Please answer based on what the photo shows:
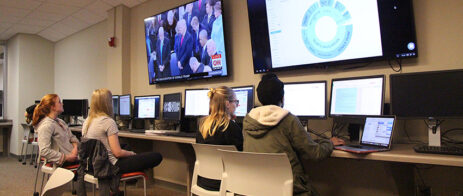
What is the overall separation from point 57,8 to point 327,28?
424 cm

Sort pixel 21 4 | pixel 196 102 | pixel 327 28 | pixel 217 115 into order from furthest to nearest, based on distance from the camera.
Answer: pixel 21 4, pixel 196 102, pixel 327 28, pixel 217 115

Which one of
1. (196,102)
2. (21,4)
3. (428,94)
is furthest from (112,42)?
(428,94)

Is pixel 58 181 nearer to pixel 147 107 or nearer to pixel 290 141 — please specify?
pixel 290 141

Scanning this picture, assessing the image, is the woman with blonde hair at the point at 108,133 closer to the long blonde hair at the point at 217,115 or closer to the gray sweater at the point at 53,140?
the gray sweater at the point at 53,140

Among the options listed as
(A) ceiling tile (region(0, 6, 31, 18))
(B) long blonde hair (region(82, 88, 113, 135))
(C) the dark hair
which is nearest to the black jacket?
(B) long blonde hair (region(82, 88, 113, 135))

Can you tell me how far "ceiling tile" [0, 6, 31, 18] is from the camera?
4.96 metres

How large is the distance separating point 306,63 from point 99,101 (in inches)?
Result: 66.6

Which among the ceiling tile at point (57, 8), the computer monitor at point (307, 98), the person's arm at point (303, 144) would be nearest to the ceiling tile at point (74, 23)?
the ceiling tile at point (57, 8)

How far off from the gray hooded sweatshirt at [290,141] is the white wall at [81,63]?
4.11 m

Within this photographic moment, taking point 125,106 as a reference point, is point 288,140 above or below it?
below

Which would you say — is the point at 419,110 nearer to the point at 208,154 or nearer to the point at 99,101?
the point at 208,154

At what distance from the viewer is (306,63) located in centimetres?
263

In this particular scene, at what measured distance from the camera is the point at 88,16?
5.08 m

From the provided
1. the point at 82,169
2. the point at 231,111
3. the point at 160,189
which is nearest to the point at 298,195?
the point at 231,111
